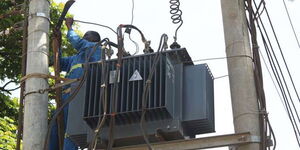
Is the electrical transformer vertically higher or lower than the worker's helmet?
lower

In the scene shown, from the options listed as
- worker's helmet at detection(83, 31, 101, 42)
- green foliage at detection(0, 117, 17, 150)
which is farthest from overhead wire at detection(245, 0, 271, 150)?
green foliage at detection(0, 117, 17, 150)

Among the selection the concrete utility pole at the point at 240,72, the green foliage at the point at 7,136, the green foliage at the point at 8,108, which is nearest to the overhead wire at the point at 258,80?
the concrete utility pole at the point at 240,72

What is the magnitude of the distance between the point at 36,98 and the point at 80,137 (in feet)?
2.17

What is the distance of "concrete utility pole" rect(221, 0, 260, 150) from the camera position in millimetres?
6371

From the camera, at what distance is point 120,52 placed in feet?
21.2

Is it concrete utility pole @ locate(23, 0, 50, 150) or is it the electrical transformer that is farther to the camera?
the electrical transformer

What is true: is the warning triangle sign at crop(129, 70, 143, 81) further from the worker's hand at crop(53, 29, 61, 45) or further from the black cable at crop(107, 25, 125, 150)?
the worker's hand at crop(53, 29, 61, 45)

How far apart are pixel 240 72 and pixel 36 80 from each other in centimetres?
198


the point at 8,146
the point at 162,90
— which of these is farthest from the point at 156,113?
the point at 8,146

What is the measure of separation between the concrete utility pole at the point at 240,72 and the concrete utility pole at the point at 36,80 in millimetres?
1811

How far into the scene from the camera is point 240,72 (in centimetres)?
668

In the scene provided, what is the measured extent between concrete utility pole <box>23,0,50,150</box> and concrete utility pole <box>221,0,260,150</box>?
1.81 meters

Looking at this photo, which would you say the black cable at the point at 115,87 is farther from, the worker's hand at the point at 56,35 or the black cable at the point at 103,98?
the worker's hand at the point at 56,35

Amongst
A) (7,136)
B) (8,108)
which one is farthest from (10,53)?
(7,136)
